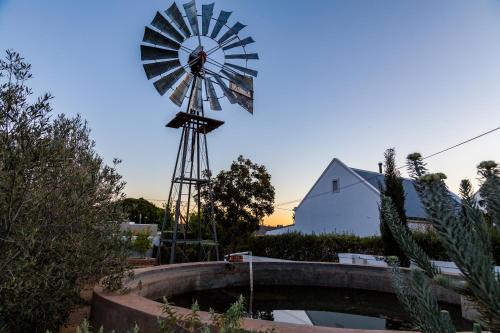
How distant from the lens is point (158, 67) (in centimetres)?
1376

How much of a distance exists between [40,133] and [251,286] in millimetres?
9195

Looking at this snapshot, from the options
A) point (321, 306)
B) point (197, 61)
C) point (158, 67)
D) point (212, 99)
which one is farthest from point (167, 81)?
point (321, 306)

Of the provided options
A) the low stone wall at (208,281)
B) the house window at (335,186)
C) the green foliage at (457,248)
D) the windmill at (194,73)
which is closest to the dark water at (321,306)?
the low stone wall at (208,281)

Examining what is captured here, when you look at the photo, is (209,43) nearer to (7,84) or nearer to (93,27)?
(93,27)

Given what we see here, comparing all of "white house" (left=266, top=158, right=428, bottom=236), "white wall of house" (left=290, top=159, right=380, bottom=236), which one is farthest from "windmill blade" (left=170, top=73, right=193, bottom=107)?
"white wall of house" (left=290, top=159, right=380, bottom=236)

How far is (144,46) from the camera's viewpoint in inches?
524

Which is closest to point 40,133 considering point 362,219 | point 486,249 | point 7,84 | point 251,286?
point 7,84

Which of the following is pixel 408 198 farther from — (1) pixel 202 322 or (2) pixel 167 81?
(1) pixel 202 322

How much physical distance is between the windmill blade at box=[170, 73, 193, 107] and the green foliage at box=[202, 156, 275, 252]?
379 inches

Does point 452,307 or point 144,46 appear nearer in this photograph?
point 452,307

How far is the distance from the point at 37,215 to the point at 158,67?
11.5 m

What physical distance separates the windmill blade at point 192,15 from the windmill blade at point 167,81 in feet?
6.06

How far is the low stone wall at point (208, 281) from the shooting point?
4.55 metres

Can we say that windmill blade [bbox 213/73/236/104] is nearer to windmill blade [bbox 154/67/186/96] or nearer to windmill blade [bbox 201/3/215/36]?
windmill blade [bbox 154/67/186/96]
